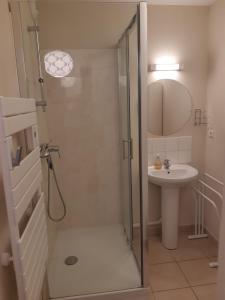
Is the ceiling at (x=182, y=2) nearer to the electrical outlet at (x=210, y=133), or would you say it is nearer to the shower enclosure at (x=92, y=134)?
the shower enclosure at (x=92, y=134)

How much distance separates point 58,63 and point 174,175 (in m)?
1.66

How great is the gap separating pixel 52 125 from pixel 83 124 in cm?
32

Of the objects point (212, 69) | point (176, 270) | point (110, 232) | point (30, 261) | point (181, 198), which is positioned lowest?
point (176, 270)

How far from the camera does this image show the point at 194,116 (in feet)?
8.91

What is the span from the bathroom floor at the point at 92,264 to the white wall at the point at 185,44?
1.39m

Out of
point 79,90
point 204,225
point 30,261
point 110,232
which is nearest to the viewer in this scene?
point 30,261

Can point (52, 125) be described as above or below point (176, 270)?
above

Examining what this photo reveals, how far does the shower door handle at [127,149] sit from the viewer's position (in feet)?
7.14

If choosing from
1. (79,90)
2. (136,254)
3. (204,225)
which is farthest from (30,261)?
(204,225)

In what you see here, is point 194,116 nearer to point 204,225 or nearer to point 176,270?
point 204,225

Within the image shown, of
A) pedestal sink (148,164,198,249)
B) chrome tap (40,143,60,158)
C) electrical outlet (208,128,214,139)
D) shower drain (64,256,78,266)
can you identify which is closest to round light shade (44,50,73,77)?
chrome tap (40,143,60,158)

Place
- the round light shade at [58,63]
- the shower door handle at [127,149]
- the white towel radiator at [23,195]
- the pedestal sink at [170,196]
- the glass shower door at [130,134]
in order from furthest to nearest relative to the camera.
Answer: the pedestal sink at [170,196] → the round light shade at [58,63] → the shower door handle at [127,149] → the glass shower door at [130,134] → the white towel radiator at [23,195]

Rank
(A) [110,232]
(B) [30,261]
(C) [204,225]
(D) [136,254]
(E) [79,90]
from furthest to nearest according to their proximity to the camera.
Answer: (C) [204,225], (A) [110,232], (E) [79,90], (D) [136,254], (B) [30,261]

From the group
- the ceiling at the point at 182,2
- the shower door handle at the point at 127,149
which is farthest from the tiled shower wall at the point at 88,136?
the ceiling at the point at 182,2
